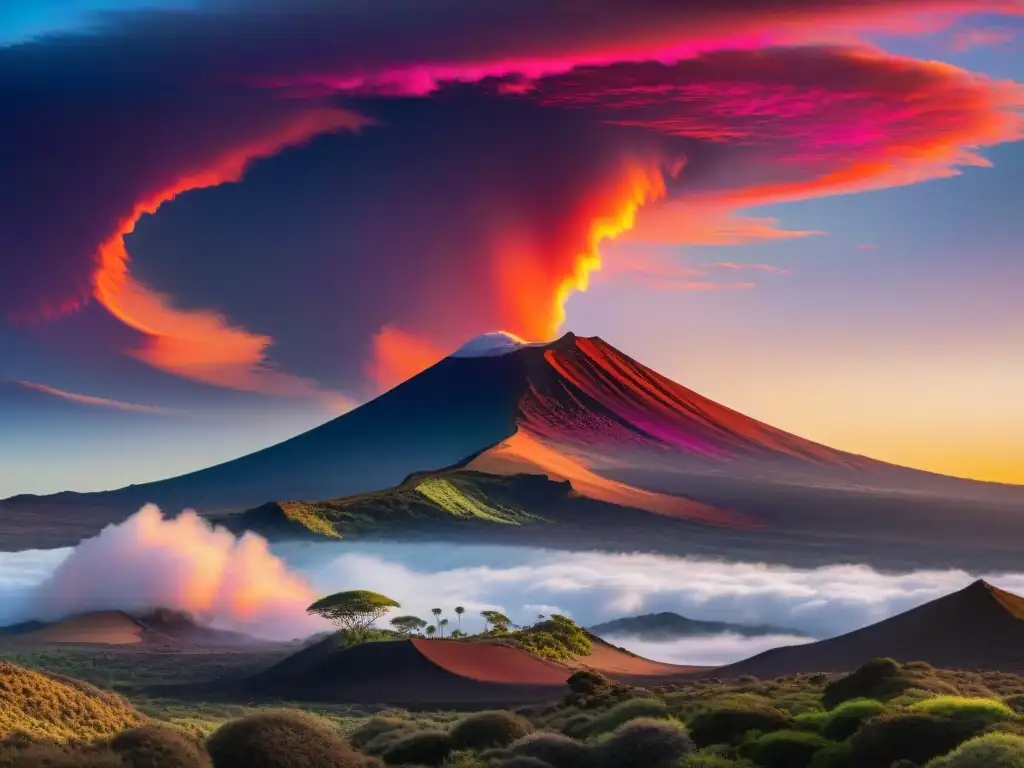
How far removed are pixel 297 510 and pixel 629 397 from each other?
47.4m

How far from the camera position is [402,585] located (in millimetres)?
149250

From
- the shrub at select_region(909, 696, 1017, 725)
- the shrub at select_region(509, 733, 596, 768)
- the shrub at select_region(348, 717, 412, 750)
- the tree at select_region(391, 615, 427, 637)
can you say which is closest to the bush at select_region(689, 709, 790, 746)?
the shrub at select_region(509, 733, 596, 768)

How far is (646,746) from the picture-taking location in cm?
2617

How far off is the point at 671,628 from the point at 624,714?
250 feet

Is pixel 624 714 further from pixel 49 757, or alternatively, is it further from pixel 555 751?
pixel 49 757

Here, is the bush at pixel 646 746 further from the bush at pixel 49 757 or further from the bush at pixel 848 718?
the bush at pixel 49 757

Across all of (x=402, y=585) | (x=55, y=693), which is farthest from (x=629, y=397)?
(x=55, y=693)

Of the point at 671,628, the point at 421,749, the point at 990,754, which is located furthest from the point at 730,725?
the point at 671,628

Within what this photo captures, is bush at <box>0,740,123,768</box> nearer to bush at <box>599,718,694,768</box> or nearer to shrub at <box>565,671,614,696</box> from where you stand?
bush at <box>599,718,694,768</box>

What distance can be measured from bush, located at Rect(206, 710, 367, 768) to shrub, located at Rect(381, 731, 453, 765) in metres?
6.16

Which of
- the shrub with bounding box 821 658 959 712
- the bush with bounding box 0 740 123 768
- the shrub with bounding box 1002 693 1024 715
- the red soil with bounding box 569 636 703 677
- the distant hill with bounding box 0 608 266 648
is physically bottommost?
the bush with bounding box 0 740 123 768

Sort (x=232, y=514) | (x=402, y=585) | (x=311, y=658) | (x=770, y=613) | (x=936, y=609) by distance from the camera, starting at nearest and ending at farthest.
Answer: (x=936, y=609) < (x=311, y=658) < (x=770, y=613) < (x=402, y=585) < (x=232, y=514)

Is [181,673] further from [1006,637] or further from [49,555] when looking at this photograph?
[49,555]

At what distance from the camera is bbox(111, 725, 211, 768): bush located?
68.1 ft
